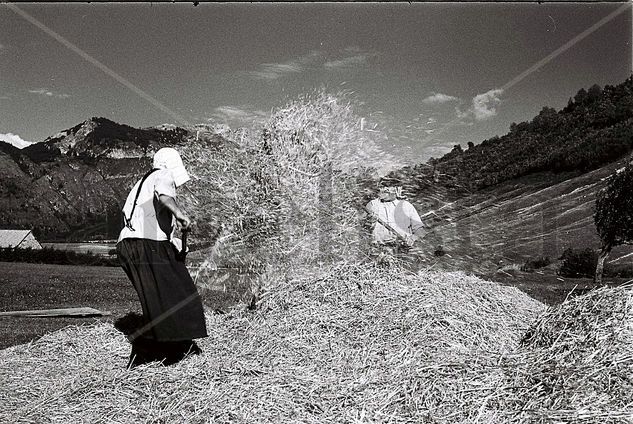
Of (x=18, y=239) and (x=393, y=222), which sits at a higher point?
(x=18, y=239)

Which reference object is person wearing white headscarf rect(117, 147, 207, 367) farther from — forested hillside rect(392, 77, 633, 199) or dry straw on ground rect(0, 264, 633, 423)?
forested hillside rect(392, 77, 633, 199)

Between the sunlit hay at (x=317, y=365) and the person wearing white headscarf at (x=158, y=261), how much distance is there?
0.97ft

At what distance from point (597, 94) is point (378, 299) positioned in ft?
59.4

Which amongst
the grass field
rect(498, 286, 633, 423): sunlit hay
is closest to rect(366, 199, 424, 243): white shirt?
rect(498, 286, 633, 423): sunlit hay

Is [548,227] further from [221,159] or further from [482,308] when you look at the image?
[221,159]

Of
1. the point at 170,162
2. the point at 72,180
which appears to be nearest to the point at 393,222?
the point at 170,162

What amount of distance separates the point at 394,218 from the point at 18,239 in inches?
476

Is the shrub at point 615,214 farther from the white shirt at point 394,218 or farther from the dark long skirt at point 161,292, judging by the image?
the dark long skirt at point 161,292

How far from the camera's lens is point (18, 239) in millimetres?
13656

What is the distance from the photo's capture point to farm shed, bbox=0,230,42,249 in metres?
13.5

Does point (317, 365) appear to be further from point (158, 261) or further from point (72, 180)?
point (72, 180)

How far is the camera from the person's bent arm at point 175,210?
3.32m

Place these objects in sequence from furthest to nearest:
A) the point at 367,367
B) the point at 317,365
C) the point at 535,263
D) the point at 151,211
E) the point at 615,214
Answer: the point at 535,263 → the point at 615,214 → the point at 151,211 → the point at 317,365 → the point at 367,367

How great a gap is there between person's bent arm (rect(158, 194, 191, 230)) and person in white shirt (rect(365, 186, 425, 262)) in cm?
197
